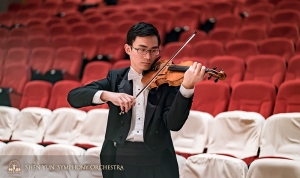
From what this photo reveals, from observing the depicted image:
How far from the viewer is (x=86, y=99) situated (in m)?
0.82

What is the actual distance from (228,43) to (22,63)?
1356mm

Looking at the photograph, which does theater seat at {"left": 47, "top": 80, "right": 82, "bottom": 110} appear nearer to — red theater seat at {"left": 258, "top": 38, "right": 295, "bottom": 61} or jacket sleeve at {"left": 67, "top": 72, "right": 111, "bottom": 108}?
red theater seat at {"left": 258, "top": 38, "right": 295, "bottom": 61}

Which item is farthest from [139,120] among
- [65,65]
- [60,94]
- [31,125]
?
[65,65]

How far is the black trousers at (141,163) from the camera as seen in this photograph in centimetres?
79

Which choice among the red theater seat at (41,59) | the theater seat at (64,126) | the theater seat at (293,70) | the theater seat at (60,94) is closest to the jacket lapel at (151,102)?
the theater seat at (64,126)

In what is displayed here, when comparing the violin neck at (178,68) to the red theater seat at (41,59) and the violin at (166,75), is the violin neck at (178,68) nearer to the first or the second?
the violin at (166,75)

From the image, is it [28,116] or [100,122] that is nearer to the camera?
[100,122]

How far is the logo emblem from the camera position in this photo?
1.21 meters

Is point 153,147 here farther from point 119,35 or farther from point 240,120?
point 119,35

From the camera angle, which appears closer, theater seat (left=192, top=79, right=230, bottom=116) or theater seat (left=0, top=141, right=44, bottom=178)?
theater seat (left=0, top=141, right=44, bottom=178)

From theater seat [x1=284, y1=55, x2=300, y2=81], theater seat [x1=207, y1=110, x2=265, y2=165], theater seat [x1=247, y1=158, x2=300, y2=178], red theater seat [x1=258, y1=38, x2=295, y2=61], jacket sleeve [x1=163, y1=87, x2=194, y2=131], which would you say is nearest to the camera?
jacket sleeve [x1=163, y1=87, x2=194, y2=131]

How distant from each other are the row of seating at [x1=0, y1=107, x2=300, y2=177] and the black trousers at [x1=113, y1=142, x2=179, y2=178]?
0.45 metres

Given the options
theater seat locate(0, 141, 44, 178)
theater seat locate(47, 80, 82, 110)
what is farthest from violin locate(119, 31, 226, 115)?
theater seat locate(47, 80, 82, 110)

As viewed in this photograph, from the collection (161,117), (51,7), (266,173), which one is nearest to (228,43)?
(266,173)
